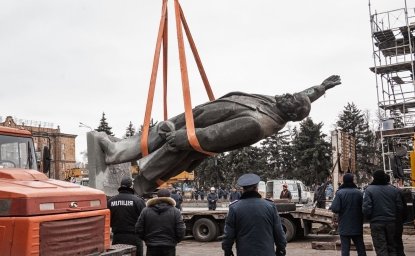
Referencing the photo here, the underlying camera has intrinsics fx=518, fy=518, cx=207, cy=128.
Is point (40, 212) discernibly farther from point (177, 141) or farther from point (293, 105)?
point (293, 105)

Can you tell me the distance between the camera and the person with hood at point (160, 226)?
6.97 m

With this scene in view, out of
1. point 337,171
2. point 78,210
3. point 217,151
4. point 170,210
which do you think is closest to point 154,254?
point 170,210

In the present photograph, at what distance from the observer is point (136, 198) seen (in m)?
7.70

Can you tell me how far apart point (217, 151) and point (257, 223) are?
2.71 m

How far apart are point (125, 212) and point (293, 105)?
3.00 meters

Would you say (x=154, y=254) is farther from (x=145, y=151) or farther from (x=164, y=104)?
(x=164, y=104)

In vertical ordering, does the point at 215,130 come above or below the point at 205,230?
above

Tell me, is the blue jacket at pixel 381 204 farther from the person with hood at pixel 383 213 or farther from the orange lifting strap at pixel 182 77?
the orange lifting strap at pixel 182 77

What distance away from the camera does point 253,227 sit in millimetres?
5527

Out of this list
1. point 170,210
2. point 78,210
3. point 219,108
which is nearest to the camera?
point 78,210

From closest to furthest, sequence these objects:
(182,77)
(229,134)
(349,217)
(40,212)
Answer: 1. (40,212)
2. (229,134)
3. (182,77)
4. (349,217)

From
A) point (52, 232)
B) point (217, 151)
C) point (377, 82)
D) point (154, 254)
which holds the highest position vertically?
point (377, 82)

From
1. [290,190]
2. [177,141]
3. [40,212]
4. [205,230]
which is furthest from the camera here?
[290,190]

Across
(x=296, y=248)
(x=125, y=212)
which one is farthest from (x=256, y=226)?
(x=296, y=248)
